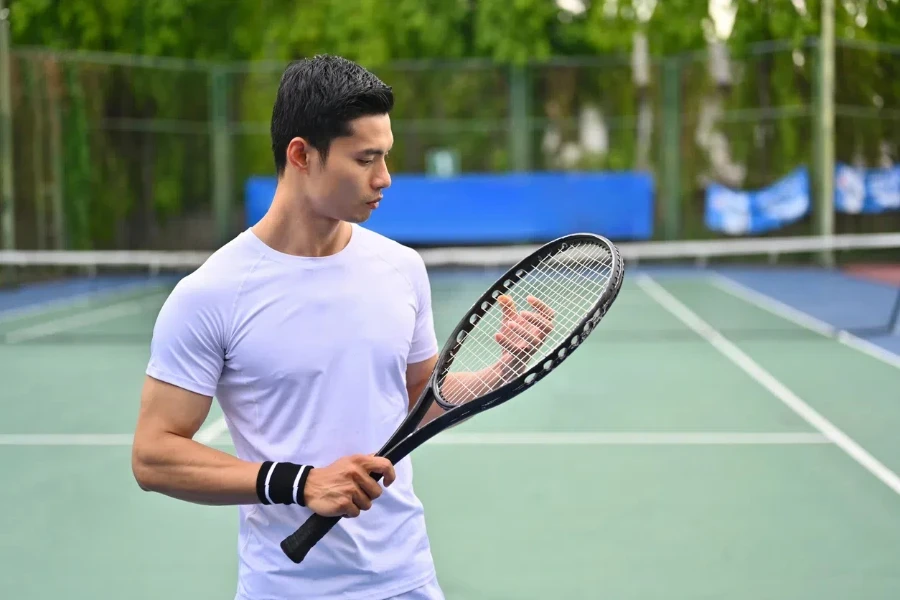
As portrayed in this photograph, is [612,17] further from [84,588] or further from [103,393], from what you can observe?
[84,588]

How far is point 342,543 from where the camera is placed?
2391 millimetres

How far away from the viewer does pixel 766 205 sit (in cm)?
2092

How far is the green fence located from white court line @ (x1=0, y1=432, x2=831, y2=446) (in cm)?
1234

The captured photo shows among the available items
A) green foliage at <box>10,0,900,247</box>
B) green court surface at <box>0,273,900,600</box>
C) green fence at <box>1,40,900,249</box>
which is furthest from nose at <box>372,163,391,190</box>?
green foliage at <box>10,0,900,247</box>

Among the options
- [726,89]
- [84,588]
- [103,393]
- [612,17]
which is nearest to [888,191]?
[726,89]

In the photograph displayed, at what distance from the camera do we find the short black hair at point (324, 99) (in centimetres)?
221

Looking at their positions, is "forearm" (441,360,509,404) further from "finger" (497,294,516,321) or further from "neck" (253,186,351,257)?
"neck" (253,186,351,257)

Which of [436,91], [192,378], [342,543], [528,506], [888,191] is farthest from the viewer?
[436,91]

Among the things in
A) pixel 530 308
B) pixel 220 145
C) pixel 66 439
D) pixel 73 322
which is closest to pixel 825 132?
pixel 220 145

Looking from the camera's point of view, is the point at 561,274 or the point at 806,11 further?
the point at 806,11

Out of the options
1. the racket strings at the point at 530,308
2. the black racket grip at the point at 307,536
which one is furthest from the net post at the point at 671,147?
the black racket grip at the point at 307,536

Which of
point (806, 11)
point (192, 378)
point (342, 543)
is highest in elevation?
point (806, 11)

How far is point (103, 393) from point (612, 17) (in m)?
15.8

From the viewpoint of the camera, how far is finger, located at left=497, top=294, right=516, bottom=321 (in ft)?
8.44
